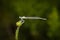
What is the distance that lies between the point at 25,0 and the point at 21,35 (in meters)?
0.16

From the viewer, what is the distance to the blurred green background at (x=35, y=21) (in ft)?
3.26

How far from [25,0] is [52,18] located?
15cm

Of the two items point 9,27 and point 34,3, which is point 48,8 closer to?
point 34,3

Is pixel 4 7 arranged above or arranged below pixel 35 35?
above

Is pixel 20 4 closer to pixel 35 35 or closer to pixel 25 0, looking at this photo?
pixel 25 0

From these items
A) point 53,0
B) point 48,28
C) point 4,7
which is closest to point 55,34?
point 48,28

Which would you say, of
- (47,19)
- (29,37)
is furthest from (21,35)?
(47,19)

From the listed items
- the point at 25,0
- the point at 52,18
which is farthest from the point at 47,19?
the point at 25,0

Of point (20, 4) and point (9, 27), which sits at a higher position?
point (20, 4)

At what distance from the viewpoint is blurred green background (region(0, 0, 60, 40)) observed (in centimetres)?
100

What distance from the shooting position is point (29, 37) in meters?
1.03

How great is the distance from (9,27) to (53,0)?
24 cm

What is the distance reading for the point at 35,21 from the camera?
102cm

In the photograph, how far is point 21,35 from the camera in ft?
3.34
